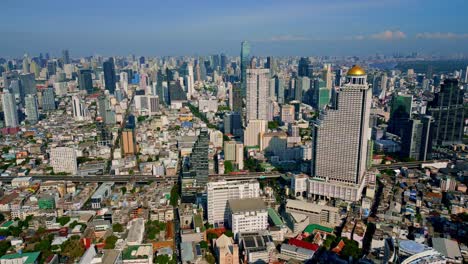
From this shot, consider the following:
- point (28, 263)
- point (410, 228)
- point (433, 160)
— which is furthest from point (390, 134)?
point (28, 263)

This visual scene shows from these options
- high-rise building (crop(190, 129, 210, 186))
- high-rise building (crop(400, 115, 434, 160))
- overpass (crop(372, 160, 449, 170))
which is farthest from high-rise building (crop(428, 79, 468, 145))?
high-rise building (crop(190, 129, 210, 186))

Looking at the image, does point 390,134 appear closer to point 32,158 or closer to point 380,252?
point 380,252

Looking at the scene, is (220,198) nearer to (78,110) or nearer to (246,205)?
(246,205)

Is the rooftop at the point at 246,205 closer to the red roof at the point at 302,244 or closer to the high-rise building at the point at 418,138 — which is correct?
the red roof at the point at 302,244

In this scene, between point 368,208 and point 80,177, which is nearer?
point 368,208

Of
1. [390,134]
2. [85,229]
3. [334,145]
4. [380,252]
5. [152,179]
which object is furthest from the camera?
[390,134]

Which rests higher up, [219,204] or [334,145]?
[334,145]

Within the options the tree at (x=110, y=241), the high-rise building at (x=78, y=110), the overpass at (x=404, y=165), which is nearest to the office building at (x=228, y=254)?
the tree at (x=110, y=241)

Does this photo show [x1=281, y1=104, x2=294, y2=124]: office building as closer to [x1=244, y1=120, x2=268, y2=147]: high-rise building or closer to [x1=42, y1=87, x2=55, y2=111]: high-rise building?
[x1=244, y1=120, x2=268, y2=147]: high-rise building
